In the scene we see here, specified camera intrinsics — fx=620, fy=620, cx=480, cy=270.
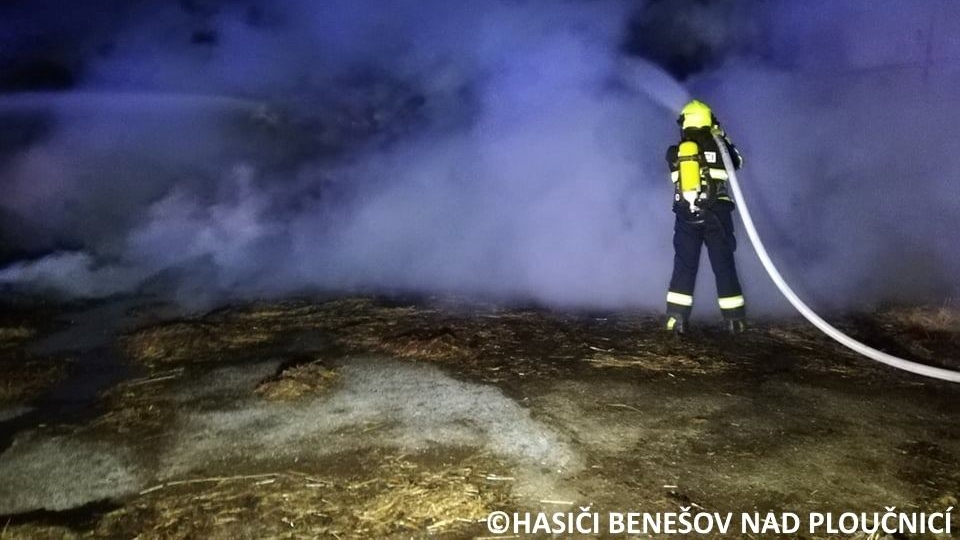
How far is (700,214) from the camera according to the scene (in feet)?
17.2

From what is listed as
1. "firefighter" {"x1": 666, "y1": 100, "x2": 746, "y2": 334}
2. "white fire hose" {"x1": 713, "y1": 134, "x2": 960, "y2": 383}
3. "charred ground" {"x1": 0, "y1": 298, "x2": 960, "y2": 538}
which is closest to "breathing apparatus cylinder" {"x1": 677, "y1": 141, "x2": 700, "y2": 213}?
"firefighter" {"x1": 666, "y1": 100, "x2": 746, "y2": 334}

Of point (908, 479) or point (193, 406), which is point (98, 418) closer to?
point (193, 406)

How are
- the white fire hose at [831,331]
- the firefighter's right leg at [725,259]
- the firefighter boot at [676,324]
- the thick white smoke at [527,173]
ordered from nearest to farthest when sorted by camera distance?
the white fire hose at [831,331], the firefighter's right leg at [725,259], the firefighter boot at [676,324], the thick white smoke at [527,173]

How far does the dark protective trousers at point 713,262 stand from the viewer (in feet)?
17.4

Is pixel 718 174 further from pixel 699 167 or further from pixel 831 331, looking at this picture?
pixel 831 331

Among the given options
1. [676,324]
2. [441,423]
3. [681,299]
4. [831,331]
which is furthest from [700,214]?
[441,423]

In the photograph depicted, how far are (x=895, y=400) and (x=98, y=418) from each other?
5304mm

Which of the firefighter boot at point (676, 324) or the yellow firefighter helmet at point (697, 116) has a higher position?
the yellow firefighter helmet at point (697, 116)

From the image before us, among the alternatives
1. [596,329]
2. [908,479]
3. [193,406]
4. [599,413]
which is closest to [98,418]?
[193,406]

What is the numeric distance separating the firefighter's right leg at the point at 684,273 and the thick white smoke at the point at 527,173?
0.94 metres

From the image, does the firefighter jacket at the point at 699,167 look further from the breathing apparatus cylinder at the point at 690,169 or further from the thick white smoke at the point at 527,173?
the thick white smoke at the point at 527,173

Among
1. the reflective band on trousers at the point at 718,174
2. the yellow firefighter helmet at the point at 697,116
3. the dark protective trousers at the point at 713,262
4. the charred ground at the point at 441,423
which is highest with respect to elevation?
the yellow firefighter helmet at the point at 697,116

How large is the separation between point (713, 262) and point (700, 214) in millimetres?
451

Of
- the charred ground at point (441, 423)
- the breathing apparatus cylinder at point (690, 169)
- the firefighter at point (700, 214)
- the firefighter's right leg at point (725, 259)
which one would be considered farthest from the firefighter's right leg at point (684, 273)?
the breathing apparatus cylinder at point (690, 169)
